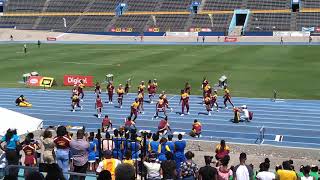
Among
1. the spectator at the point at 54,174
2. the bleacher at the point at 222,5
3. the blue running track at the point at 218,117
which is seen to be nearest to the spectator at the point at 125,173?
the spectator at the point at 54,174

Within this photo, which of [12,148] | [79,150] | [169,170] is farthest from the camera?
[12,148]

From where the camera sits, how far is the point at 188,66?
117 feet

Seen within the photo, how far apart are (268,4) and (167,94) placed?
47.4 metres

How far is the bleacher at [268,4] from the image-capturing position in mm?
68125

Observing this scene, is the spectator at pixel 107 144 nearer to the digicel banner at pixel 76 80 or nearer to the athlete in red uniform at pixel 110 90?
the athlete in red uniform at pixel 110 90

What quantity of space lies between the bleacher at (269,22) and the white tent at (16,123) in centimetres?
5067

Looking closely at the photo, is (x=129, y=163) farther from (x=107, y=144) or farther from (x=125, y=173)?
(x=107, y=144)

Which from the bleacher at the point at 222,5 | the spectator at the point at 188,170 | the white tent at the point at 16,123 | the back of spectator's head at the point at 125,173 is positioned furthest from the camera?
the bleacher at the point at 222,5

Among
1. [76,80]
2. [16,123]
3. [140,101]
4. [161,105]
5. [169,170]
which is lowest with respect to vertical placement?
[169,170]

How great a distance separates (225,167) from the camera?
8.25 metres

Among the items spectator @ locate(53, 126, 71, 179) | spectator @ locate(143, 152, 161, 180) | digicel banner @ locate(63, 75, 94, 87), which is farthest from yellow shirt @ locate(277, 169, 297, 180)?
digicel banner @ locate(63, 75, 94, 87)

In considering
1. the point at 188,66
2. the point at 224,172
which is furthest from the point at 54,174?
the point at 188,66

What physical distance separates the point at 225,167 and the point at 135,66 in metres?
28.0

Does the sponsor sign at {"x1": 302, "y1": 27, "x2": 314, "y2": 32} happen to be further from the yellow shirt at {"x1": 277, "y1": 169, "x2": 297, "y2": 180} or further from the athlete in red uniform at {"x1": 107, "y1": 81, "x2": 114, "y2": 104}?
the yellow shirt at {"x1": 277, "y1": 169, "x2": 297, "y2": 180}
